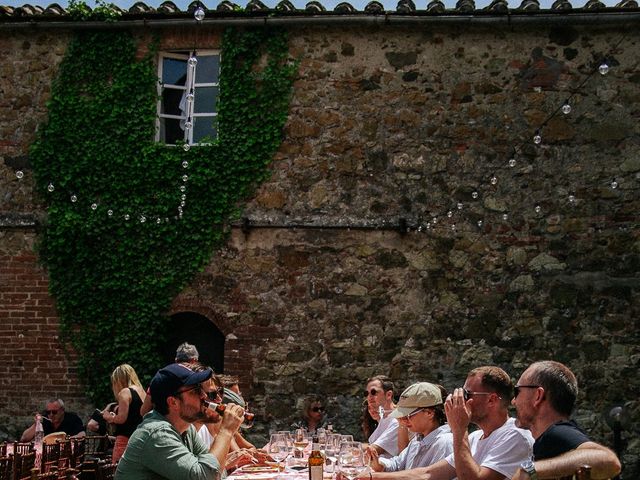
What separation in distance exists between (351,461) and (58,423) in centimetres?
501

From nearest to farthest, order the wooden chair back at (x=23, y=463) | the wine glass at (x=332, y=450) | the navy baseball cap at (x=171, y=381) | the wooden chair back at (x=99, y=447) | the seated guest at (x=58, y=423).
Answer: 1. the navy baseball cap at (x=171, y=381)
2. the wine glass at (x=332, y=450)
3. the wooden chair back at (x=23, y=463)
4. the wooden chair back at (x=99, y=447)
5. the seated guest at (x=58, y=423)

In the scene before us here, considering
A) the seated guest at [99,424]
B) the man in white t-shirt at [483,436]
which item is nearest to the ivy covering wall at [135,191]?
the seated guest at [99,424]

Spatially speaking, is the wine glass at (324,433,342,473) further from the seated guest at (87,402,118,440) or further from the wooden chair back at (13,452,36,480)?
the seated guest at (87,402,118,440)

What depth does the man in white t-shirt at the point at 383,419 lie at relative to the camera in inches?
257

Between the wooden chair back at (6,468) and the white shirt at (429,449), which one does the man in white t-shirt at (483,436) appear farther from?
the wooden chair back at (6,468)

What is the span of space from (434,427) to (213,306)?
5051 millimetres

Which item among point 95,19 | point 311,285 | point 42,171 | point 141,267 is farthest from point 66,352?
point 95,19

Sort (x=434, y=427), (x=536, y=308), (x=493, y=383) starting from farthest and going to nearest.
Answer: (x=536, y=308), (x=434, y=427), (x=493, y=383)

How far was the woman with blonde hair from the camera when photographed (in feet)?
23.6

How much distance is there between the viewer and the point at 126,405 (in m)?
7.31

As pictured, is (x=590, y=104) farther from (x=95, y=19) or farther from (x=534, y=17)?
(x=95, y=19)

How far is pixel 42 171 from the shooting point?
394 inches

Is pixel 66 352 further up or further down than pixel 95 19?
further down

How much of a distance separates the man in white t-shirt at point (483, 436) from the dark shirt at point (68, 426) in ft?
17.3
